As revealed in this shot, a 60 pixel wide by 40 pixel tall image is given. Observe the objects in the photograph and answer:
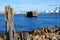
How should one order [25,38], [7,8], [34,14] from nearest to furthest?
1. [7,8]
2. [25,38]
3. [34,14]

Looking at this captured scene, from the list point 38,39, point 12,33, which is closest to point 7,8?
point 12,33

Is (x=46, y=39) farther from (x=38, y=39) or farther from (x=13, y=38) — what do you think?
(x=13, y=38)

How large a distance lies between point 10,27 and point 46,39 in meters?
7.25

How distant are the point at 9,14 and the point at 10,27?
2.28 feet

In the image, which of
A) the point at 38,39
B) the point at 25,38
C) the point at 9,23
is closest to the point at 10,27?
the point at 9,23

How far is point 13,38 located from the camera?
13.9m

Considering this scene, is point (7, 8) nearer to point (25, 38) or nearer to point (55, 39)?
point (25, 38)

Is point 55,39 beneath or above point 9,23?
beneath

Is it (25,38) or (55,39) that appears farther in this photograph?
(55,39)

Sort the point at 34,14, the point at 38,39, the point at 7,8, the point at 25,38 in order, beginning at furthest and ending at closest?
the point at 34,14 < the point at 38,39 < the point at 25,38 < the point at 7,8

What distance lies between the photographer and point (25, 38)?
49.8 feet

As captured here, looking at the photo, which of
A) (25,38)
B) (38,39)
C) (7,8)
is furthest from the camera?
(38,39)

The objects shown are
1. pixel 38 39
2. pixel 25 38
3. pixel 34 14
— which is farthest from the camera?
pixel 34 14

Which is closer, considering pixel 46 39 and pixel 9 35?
pixel 9 35
